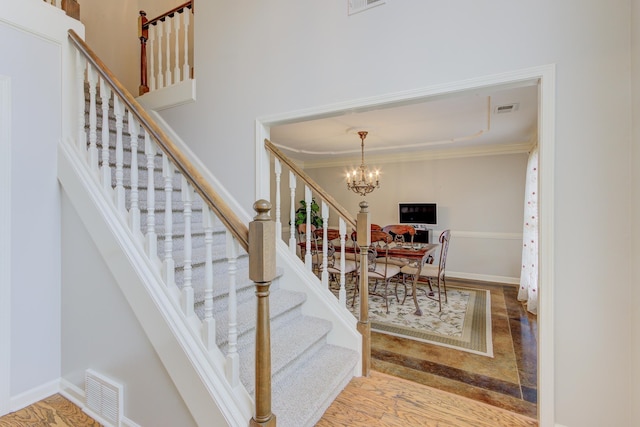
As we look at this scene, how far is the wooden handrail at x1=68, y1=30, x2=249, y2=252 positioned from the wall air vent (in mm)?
3253

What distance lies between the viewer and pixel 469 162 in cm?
552

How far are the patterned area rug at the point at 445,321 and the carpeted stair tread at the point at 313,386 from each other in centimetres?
121

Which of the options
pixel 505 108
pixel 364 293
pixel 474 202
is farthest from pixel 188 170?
pixel 474 202

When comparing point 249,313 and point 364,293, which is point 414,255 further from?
point 249,313

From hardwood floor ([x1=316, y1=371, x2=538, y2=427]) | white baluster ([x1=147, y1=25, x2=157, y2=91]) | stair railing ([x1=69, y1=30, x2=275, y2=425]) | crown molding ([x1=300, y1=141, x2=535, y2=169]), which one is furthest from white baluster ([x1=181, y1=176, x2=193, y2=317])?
crown molding ([x1=300, y1=141, x2=535, y2=169])

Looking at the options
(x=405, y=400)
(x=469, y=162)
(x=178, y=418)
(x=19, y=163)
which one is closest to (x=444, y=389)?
(x=405, y=400)

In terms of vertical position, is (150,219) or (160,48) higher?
(160,48)

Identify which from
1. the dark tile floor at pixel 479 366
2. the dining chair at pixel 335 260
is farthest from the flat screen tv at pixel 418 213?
the dark tile floor at pixel 479 366

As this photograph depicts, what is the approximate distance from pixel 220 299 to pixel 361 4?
223cm

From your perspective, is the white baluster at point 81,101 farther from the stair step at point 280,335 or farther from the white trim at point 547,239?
the white trim at point 547,239

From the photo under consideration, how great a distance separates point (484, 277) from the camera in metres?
5.43

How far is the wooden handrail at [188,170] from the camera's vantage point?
4.22ft

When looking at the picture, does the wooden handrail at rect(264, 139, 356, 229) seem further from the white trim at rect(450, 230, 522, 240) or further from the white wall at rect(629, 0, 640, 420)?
the white trim at rect(450, 230, 522, 240)

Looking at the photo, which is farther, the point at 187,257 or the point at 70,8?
the point at 70,8
